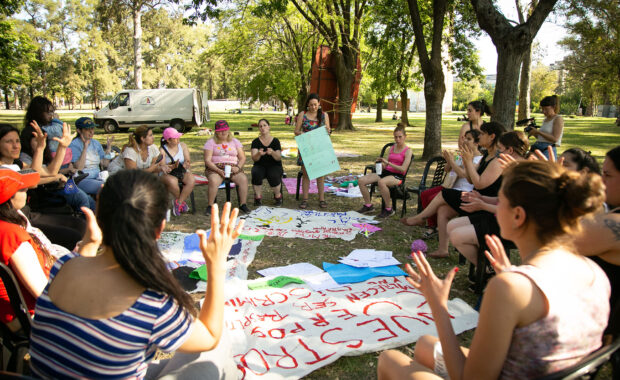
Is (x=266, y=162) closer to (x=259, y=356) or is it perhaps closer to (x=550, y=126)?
(x=259, y=356)

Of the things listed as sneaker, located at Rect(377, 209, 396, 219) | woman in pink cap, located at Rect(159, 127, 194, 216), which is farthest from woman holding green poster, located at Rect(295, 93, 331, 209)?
woman in pink cap, located at Rect(159, 127, 194, 216)

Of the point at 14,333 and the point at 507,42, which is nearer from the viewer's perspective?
the point at 14,333

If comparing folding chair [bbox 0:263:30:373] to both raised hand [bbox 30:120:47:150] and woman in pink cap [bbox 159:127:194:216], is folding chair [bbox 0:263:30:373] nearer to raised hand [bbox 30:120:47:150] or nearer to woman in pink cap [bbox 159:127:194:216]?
raised hand [bbox 30:120:47:150]

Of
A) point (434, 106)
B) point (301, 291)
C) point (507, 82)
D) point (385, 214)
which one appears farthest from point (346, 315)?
point (434, 106)

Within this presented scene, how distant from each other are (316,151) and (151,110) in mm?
17031

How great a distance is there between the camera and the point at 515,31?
827cm

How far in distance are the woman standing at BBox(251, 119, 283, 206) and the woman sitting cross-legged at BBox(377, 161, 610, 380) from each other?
520 centimetres

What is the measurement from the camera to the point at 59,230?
3494 millimetres

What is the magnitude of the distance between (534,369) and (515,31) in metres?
8.60

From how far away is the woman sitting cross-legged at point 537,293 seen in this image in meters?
1.28

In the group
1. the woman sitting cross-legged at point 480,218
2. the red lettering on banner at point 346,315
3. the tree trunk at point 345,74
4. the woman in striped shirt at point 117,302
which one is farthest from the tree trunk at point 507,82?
the tree trunk at point 345,74

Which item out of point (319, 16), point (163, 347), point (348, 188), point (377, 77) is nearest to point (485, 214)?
point (163, 347)

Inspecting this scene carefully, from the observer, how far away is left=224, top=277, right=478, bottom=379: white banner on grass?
2658 millimetres

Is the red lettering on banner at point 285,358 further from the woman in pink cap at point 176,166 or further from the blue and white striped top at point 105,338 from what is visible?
the woman in pink cap at point 176,166
